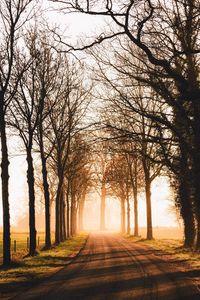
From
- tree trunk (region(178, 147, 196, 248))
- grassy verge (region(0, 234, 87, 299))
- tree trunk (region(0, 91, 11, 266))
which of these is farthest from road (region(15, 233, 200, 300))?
tree trunk (region(178, 147, 196, 248))

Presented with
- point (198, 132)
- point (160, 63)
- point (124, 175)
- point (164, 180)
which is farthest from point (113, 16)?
point (124, 175)

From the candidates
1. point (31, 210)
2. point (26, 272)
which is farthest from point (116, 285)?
point (31, 210)

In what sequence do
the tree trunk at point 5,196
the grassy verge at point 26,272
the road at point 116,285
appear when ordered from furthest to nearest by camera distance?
the tree trunk at point 5,196 < the grassy verge at point 26,272 < the road at point 116,285

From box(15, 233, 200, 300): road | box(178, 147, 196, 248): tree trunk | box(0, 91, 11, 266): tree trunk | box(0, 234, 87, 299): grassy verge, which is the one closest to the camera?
box(15, 233, 200, 300): road

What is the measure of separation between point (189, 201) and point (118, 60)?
12722 mm

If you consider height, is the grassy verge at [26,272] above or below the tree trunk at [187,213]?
below

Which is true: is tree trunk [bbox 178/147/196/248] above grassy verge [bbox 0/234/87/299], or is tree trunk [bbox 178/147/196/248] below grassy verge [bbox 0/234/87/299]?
above

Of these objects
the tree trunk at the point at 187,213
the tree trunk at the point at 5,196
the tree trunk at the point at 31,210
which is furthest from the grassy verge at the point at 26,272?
the tree trunk at the point at 187,213

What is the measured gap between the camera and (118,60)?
83.9ft

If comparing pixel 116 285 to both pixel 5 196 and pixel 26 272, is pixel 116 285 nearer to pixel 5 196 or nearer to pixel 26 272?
pixel 26 272

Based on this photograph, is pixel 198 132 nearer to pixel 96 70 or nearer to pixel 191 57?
pixel 191 57

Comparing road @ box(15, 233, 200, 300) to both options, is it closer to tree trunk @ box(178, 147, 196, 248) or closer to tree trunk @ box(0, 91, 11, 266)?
Answer: tree trunk @ box(0, 91, 11, 266)

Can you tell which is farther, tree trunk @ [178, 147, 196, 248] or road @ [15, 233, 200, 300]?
tree trunk @ [178, 147, 196, 248]

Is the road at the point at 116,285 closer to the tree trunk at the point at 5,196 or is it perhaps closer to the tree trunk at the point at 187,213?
the tree trunk at the point at 5,196
